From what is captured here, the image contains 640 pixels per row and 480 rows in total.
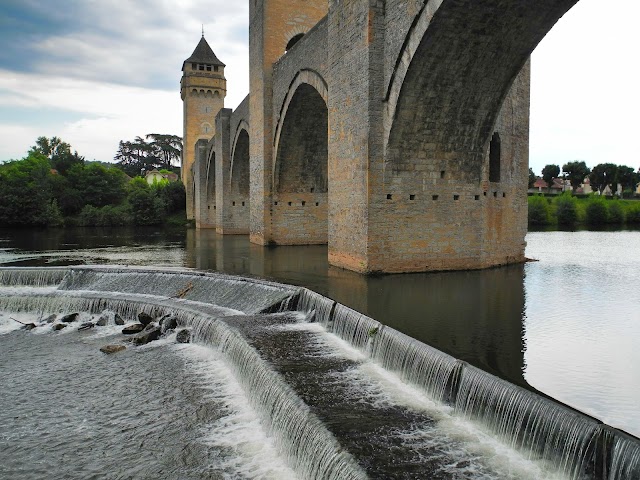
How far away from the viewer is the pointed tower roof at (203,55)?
4522 centimetres

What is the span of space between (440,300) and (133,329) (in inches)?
198

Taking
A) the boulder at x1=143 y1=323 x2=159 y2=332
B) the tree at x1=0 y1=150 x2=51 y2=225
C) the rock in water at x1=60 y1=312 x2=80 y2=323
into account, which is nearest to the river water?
the boulder at x1=143 y1=323 x2=159 y2=332

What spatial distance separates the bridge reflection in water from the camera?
239 inches

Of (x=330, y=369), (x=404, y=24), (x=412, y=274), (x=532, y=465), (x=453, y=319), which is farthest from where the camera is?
(x=412, y=274)

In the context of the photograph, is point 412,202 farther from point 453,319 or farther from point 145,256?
point 145,256

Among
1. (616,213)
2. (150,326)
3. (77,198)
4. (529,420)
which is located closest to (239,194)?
(150,326)

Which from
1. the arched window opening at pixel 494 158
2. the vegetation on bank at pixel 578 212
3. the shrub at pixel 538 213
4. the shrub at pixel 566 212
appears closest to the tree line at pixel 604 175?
the vegetation on bank at pixel 578 212

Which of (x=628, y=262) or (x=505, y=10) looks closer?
(x=505, y=10)

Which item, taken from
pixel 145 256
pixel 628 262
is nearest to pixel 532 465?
pixel 628 262

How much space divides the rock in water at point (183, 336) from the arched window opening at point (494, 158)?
818 centimetres

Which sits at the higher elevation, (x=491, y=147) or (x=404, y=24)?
(x=404, y=24)

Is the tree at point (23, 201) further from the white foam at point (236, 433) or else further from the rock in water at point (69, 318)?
the white foam at point (236, 433)

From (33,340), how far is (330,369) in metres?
5.35

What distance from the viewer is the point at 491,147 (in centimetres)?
1312
